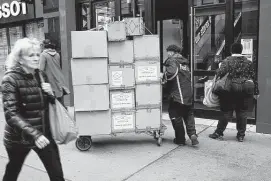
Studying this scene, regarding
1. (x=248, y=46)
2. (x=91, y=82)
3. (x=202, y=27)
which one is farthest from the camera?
(x=202, y=27)

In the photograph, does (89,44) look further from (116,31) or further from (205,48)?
(205,48)

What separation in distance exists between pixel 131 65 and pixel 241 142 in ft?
7.56

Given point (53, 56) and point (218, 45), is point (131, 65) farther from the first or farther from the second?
point (218, 45)

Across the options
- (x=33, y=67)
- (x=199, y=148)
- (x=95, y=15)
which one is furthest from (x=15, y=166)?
(x=95, y=15)

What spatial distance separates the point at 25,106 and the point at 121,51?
2550 mm

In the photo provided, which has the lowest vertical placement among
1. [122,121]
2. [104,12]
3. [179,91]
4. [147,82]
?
[122,121]

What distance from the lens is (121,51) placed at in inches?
203

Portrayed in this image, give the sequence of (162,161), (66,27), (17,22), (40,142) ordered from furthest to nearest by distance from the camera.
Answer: (17,22) → (66,27) → (162,161) → (40,142)

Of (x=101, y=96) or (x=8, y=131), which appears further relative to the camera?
(x=101, y=96)

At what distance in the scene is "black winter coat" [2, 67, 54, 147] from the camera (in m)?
2.74

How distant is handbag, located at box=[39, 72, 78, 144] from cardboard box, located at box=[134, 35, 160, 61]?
236 cm

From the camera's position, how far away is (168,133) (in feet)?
20.2

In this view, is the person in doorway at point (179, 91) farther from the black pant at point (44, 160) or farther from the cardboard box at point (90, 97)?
the black pant at point (44, 160)

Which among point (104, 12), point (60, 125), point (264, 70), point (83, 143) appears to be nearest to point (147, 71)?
point (83, 143)
